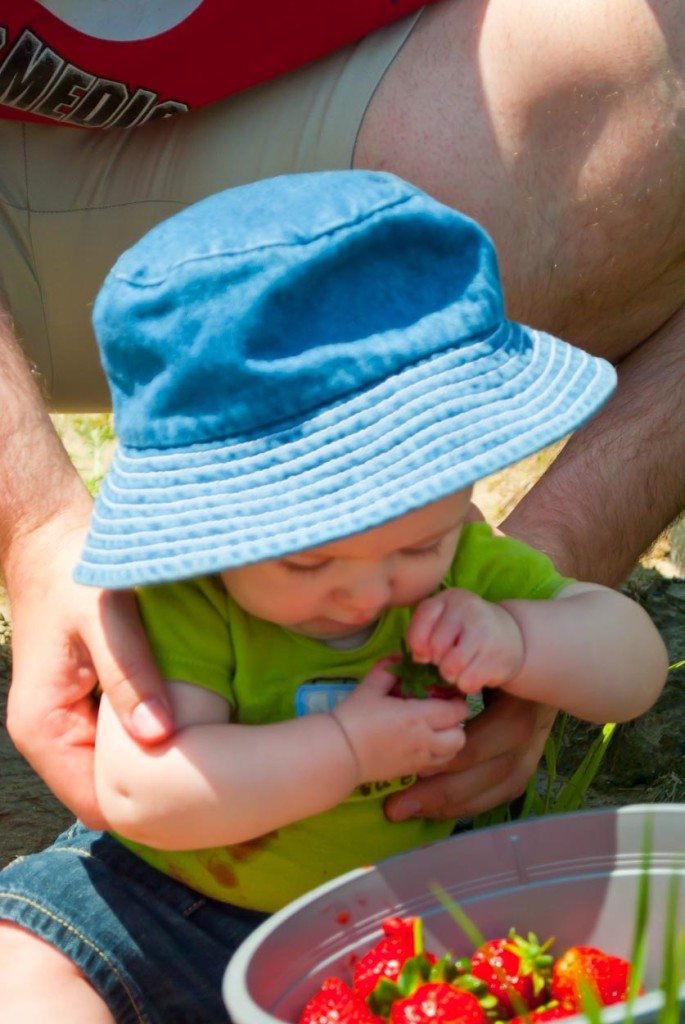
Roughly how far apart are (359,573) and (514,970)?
0.40m

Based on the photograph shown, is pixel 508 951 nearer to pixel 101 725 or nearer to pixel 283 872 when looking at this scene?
pixel 283 872

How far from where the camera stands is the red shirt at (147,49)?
2.02 meters

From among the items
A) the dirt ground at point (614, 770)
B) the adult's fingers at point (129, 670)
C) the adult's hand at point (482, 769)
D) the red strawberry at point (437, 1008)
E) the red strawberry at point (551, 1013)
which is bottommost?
the dirt ground at point (614, 770)

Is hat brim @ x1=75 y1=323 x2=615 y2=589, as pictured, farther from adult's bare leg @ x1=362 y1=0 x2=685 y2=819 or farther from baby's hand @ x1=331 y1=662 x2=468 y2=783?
adult's bare leg @ x1=362 y1=0 x2=685 y2=819

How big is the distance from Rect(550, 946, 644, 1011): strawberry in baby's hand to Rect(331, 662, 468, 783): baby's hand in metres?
0.22

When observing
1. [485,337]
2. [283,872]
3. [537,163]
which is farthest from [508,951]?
[537,163]

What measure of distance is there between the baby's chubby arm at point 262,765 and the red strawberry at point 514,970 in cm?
19

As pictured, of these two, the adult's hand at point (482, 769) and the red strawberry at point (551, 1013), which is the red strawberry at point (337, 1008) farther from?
the adult's hand at point (482, 769)

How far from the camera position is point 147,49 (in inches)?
82.4

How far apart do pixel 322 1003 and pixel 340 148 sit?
1.33 m

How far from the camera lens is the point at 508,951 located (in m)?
1.34

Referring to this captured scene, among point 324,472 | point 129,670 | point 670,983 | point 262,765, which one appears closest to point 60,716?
point 129,670

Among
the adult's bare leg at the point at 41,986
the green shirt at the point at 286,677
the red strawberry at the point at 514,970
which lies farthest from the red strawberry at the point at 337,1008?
the adult's bare leg at the point at 41,986

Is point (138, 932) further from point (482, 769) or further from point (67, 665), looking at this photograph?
point (482, 769)
